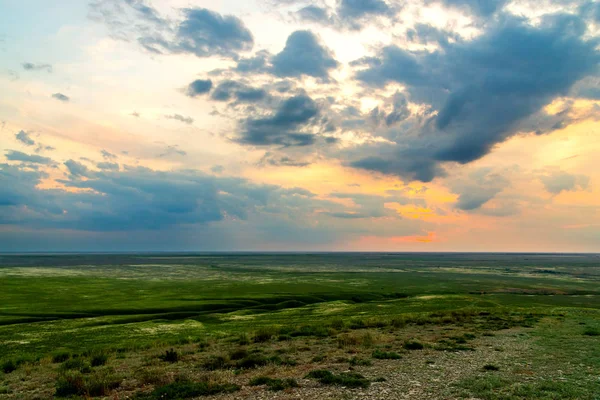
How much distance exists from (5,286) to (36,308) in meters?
45.9

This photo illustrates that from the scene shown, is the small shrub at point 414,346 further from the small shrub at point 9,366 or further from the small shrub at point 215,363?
the small shrub at point 9,366

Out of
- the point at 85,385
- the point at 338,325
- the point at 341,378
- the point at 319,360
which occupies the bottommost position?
the point at 338,325

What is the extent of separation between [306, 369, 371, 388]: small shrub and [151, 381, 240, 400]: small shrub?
4406mm

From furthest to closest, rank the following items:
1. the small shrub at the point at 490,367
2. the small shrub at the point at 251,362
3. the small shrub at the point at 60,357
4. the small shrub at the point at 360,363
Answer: the small shrub at the point at 60,357 → the small shrub at the point at 251,362 → the small shrub at the point at 360,363 → the small shrub at the point at 490,367

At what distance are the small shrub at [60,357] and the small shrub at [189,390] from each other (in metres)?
13.5

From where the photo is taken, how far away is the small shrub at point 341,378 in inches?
720

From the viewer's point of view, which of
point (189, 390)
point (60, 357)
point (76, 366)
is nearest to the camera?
point (189, 390)

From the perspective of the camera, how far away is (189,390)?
17.8 meters

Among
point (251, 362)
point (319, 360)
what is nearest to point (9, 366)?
point (251, 362)

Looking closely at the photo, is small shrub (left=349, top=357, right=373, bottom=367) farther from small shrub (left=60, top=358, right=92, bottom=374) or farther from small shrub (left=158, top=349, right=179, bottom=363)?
small shrub (left=60, top=358, right=92, bottom=374)

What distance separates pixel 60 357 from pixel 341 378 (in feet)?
72.2

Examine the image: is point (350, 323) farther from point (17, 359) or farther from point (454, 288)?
point (454, 288)

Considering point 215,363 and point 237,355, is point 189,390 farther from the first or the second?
point 237,355

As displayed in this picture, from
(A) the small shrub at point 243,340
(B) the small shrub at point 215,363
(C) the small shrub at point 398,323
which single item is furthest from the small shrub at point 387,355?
(C) the small shrub at point 398,323
